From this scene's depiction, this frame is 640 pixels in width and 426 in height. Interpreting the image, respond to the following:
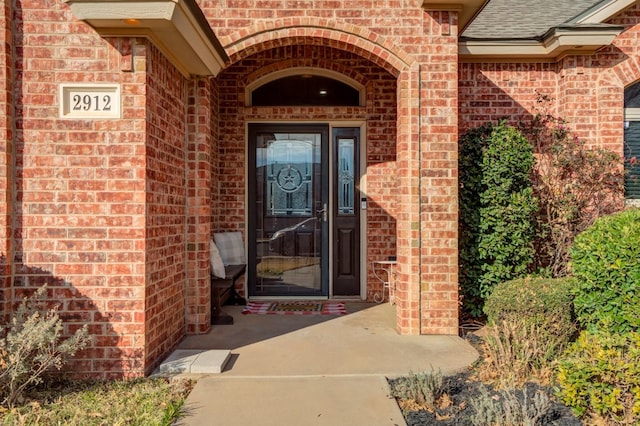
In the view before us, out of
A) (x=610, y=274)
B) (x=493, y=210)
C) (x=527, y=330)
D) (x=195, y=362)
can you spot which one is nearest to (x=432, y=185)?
(x=493, y=210)

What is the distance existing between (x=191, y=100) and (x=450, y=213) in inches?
119

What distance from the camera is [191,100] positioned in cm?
500

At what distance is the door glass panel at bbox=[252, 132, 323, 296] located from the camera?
6.98 metres

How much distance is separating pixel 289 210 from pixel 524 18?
4514 mm

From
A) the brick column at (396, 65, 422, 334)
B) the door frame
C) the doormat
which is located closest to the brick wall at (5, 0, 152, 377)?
the doormat

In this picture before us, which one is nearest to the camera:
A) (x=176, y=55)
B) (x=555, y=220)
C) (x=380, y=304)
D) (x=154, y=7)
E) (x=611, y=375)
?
(x=611, y=375)

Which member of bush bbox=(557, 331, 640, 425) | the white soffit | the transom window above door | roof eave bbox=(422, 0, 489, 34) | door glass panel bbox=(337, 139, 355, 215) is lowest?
bush bbox=(557, 331, 640, 425)

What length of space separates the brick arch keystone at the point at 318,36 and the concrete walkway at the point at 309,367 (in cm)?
290

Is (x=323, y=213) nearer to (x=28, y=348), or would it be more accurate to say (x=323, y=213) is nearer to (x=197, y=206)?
(x=197, y=206)

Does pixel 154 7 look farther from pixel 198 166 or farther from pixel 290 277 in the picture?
pixel 290 277

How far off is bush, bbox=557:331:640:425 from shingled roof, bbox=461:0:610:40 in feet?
14.3

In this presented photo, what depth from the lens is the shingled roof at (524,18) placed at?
621cm

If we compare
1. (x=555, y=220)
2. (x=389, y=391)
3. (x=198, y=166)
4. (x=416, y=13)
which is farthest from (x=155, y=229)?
(x=555, y=220)

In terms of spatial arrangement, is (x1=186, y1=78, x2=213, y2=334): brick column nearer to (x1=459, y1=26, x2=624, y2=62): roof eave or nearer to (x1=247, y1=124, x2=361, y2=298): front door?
(x1=247, y1=124, x2=361, y2=298): front door
